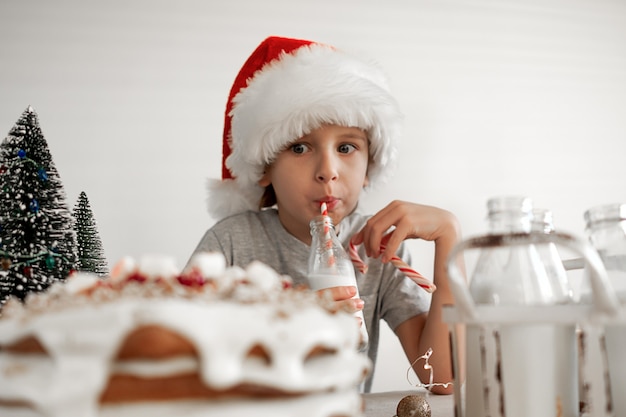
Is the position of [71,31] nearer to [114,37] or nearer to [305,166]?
[114,37]

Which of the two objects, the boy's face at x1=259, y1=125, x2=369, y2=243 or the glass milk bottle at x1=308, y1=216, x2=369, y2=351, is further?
the boy's face at x1=259, y1=125, x2=369, y2=243

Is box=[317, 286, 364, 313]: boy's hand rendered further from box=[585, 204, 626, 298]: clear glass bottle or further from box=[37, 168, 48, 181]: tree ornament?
box=[37, 168, 48, 181]: tree ornament

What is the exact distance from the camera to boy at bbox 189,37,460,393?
53.5 inches

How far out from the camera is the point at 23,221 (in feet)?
6.09

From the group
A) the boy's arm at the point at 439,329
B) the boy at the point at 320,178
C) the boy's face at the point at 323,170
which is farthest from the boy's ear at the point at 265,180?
the boy's arm at the point at 439,329

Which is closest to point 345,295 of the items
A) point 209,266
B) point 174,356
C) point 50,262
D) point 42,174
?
point 209,266

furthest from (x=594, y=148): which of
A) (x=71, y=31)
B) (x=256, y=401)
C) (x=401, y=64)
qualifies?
(x=256, y=401)

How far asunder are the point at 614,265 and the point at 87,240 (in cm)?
175

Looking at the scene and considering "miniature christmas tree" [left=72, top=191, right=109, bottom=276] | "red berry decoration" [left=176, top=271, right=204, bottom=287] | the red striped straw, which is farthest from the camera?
"miniature christmas tree" [left=72, top=191, right=109, bottom=276]

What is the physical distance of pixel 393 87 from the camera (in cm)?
246

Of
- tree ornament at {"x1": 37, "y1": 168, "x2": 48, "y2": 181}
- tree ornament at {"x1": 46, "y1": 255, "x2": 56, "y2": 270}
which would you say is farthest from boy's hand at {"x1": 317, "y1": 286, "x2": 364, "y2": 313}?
tree ornament at {"x1": 37, "y1": 168, "x2": 48, "y2": 181}

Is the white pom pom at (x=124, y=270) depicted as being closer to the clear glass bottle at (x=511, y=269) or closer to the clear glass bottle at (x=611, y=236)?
the clear glass bottle at (x=511, y=269)

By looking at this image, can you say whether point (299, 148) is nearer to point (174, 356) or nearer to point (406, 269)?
point (406, 269)

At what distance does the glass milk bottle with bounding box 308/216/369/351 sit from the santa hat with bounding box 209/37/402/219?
340 mm
